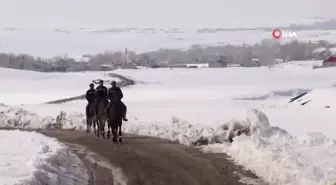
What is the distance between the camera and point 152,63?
7788 cm

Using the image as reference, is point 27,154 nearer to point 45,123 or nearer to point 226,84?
point 45,123

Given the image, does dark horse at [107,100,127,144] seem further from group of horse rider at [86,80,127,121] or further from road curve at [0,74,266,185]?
road curve at [0,74,266,185]

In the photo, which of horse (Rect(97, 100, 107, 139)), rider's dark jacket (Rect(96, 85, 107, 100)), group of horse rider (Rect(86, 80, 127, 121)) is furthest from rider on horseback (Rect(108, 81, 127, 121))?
rider's dark jacket (Rect(96, 85, 107, 100))

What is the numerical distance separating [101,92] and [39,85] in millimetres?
35455

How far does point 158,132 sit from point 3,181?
48.1 ft

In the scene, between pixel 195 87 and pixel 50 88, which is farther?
pixel 195 87

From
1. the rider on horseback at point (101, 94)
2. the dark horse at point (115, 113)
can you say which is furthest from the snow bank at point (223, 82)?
the dark horse at point (115, 113)

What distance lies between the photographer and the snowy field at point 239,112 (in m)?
13.3

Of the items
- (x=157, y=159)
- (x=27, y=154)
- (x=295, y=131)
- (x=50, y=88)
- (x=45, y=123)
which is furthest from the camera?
(x=50, y=88)

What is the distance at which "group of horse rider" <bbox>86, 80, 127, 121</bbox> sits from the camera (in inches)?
786

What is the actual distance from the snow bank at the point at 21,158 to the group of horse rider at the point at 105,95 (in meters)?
3.04

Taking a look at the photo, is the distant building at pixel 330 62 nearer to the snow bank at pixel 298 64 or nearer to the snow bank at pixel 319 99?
the snow bank at pixel 298 64

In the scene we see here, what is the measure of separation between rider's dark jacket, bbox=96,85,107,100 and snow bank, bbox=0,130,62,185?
4.05 m

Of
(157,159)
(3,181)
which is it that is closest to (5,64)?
(157,159)
